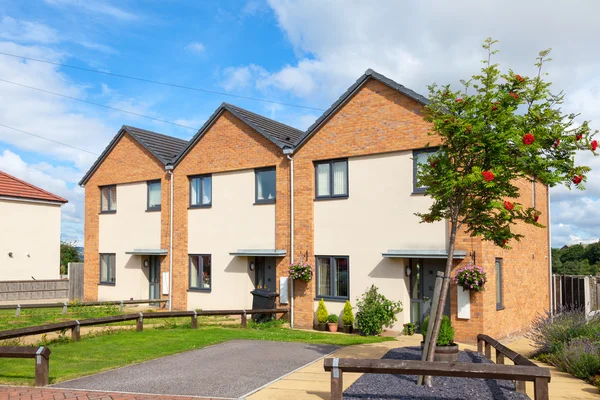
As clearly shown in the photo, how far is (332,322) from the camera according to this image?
16.8m

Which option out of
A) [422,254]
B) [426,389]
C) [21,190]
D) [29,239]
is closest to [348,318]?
[422,254]

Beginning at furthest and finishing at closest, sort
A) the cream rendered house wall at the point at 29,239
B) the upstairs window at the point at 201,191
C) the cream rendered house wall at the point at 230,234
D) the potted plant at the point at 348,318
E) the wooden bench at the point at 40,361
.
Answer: the cream rendered house wall at the point at 29,239 < the upstairs window at the point at 201,191 < the cream rendered house wall at the point at 230,234 < the potted plant at the point at 348,318 < the wooden bench at the point at 40,361

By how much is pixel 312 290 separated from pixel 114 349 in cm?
689

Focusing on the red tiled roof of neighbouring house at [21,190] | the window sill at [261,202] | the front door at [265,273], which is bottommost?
the front door at [265,273]

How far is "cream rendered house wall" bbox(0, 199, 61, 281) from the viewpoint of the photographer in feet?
97.6

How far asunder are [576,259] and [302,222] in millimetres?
48713

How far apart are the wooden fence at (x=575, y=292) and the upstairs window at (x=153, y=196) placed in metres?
16.3

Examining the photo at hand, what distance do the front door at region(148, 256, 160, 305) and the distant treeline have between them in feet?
130

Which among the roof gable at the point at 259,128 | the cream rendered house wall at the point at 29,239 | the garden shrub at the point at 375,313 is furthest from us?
the cream rendered house wall at the point at 29,239

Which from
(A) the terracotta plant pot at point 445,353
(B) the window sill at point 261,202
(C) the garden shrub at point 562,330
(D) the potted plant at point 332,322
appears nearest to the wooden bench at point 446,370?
(A) the terracotta plant pot at point 445,353

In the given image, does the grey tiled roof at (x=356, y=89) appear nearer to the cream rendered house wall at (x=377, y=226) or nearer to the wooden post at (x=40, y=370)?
the cream rendered house wall at (x=377, y=226)

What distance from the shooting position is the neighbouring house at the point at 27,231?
29.8 metres

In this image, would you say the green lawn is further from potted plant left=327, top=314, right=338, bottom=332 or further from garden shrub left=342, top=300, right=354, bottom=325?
potted plant left=327, top=314, right=338, bottom=332

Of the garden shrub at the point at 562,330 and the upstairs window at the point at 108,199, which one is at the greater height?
the upstairs window at the point at 108,199
